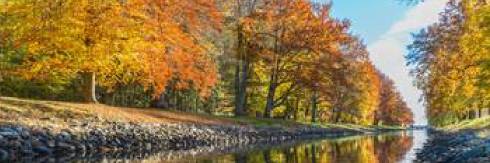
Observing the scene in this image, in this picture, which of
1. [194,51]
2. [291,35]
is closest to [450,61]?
[291,35]

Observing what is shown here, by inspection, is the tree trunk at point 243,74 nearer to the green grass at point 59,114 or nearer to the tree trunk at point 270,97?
the tree trunk at point 270,97

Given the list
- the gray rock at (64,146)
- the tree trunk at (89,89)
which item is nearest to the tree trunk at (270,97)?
the tree trunk at (89,89)

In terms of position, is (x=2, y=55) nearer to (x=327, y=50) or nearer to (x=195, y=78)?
(x=195, y=78)

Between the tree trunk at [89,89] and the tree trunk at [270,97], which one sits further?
the tree trunk at [270,97]

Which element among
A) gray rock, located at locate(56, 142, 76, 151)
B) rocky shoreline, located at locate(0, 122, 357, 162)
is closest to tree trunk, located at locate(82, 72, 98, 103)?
rocky shoreline, located at locate(0, 122, 357, 162)

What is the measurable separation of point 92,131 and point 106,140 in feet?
2.24

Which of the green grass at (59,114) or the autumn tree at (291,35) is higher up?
the autumn tree at (291,35)

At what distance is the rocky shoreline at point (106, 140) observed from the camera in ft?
68.2

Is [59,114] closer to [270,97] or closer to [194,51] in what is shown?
[194,51]

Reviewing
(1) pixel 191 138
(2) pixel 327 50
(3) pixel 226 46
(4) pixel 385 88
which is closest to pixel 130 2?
(1) pixel 191 138

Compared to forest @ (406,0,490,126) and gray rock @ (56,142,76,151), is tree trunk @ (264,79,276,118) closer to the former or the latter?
forest @ (406,0,490,126)

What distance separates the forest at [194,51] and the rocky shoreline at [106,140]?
476cm

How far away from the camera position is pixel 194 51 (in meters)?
43.1

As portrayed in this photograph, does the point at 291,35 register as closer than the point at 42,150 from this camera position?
No
